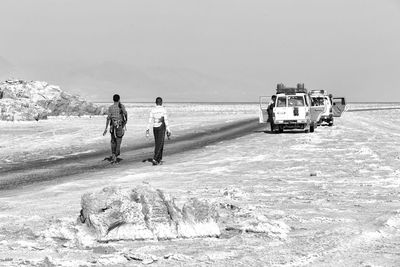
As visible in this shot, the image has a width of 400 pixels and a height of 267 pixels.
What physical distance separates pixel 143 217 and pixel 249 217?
5.62 ft

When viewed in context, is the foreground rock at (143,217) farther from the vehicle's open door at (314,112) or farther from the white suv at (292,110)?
the vehicle's open door at (314,112)

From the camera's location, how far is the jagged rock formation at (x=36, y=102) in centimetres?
4934

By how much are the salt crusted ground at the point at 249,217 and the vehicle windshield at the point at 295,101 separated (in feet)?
50.6

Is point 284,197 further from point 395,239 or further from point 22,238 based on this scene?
point 22,238

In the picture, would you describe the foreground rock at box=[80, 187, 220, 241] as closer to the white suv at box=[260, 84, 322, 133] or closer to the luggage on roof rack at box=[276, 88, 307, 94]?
the white suv at box=[260, 84, 322, 133]

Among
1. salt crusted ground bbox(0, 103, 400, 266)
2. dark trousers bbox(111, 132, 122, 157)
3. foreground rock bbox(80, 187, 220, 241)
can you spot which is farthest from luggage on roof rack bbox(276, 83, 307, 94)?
foreground rock bbox(80, 187, 220, 241)

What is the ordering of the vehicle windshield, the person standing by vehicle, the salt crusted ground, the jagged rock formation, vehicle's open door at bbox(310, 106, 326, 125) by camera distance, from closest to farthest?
1. the salt crusted ground
2. the vehicle windshield
3. the person standing by vehicle
4. vehicle's open door at bbox(310, 106, 326, 125)
5. the jagged rock formation

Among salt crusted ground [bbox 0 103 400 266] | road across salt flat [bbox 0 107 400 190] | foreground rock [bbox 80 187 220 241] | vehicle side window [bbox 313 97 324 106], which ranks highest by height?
vehicle side window [bbox 313 97 324 106]

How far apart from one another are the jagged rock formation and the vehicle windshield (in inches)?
1018

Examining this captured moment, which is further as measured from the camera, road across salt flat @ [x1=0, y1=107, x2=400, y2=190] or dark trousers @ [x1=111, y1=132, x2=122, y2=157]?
dark trousers @ [x1=111, y1=132, x2=122, y2=157]

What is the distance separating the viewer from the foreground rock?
296 inches

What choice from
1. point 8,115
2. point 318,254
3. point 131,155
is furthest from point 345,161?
point 8,115

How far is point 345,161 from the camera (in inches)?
681

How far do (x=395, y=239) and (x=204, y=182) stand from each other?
6.11m
